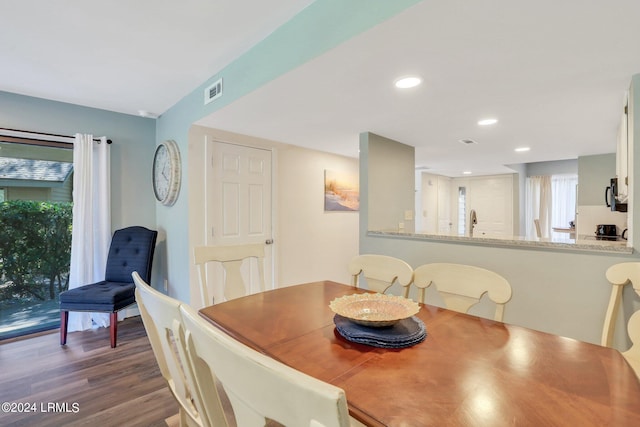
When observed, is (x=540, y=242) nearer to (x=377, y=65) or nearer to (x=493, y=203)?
(x=377, y=65)

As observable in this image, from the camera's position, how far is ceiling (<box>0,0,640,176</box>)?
122 cm

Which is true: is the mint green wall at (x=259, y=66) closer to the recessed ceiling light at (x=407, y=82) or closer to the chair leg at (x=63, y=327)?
the recessed ceiling light at (x=407, y=82)

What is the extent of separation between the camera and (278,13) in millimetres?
1555

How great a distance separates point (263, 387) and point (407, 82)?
1.76 m

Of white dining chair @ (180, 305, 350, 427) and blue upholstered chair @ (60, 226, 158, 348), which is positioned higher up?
white dining chair @ (180, 305, 350, 427)

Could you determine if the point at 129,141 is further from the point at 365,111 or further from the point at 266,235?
the point at 365,111

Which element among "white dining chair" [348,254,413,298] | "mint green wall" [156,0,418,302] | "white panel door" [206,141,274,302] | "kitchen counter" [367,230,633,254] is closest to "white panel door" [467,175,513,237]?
"kitchen counter" [367,230,633,254]

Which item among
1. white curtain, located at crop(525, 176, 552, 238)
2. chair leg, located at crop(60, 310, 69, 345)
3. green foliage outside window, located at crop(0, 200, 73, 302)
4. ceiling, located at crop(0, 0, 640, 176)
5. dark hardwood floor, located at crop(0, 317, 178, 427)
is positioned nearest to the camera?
ceiling, located at crop(0, 0, 640, 176)

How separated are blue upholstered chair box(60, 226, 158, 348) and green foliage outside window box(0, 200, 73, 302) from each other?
467 millimetres

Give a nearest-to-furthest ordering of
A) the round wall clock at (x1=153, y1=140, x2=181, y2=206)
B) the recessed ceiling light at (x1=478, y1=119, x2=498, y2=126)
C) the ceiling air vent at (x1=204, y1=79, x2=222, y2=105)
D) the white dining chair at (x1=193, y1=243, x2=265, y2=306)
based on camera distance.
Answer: the white dining chair at (x1=193, y1=243, x2=265, y2=306)
the ceiling air vent at (x1=204, y1=79, x2=222, y2=105)
the recessed ceiling light at (x1=478, y1=119, x2=498, y2=126)
the round wall clock at (x1=153, y1=140, x2=181, y2=206)

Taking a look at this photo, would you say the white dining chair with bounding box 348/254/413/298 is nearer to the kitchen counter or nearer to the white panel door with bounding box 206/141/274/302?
the kitchen counter

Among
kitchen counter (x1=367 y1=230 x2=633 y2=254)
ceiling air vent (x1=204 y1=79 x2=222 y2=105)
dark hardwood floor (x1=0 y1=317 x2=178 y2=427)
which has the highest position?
ceiling air vent (x1=204 y1=79 x2=222 y2=105)

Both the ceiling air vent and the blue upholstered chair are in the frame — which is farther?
the blue upholstered chair

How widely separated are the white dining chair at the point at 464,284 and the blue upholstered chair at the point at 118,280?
8.47ft
